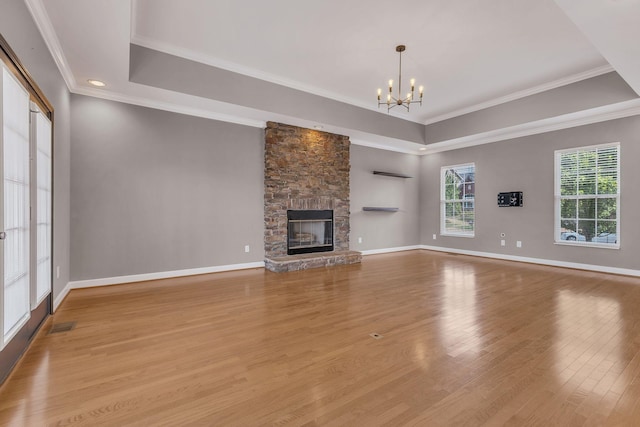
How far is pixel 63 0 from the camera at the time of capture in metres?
2.40

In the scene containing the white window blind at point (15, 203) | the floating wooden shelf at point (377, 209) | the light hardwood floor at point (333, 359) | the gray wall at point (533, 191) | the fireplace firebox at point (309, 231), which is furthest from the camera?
the floating wooden shelf at point (377, 209)

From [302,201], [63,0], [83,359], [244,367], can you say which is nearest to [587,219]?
[302,201]

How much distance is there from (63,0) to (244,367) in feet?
10.4

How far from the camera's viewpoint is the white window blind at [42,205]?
2676 mm

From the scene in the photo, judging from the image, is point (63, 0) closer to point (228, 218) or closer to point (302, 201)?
point (228, 218)

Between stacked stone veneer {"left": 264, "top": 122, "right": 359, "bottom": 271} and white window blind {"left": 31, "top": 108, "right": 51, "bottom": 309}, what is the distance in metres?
3.11

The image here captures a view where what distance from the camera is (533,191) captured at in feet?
20.2

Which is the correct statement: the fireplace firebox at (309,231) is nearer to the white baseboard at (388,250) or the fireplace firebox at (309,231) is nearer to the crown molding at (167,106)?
the white baseboard at (388,250)

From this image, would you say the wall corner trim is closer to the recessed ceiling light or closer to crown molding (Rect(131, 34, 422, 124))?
the recessed ceiling light

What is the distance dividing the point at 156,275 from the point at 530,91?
7078mm

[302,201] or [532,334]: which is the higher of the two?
[302,201]

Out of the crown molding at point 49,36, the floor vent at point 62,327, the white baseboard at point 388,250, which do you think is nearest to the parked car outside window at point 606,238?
the white baseboard at point 388,250

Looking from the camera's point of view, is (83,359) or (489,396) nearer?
(489,396)

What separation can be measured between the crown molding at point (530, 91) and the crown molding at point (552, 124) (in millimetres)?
509
